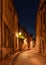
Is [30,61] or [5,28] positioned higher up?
[5,28]

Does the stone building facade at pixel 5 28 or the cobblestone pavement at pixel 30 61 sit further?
the stone building facade at pixel 5 28

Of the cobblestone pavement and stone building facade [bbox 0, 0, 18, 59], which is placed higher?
stone building facade [bbox 0, 0, 18, 59]

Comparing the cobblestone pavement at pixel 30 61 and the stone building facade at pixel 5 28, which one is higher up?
the stone building facade at pixel 5 28

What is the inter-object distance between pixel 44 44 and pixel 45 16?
187 inches

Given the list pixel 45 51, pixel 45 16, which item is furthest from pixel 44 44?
pixel 45 16

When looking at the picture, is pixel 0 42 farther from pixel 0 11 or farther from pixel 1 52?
pixel 0 11

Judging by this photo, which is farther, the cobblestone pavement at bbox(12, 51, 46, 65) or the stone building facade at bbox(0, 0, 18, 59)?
the stone building facade at bbox(0, 0, 18, 59)

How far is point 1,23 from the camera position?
19359 millimetres

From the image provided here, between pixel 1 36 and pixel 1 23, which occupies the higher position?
pixel 1 23

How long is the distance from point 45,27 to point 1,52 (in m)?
14.8

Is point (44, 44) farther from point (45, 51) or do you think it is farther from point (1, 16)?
point (1, 16)

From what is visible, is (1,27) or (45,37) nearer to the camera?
(1,27)

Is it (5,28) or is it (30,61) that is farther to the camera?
(5,28)

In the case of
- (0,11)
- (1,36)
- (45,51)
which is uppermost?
(0,11)
